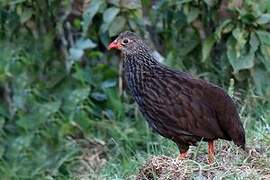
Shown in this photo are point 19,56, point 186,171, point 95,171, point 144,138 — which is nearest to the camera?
point 186,171

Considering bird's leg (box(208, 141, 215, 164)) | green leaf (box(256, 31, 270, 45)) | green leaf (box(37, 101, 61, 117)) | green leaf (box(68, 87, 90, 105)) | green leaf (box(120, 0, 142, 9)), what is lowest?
green leaf (box(37, 101, 61, 117))

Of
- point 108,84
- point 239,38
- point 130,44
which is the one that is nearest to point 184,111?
point 130,44

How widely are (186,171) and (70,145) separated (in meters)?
2.91

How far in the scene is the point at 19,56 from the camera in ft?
29.7

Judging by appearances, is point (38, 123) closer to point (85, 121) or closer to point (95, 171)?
point (85, 121)

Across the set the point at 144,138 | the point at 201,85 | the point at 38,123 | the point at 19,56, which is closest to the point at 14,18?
the point at 19,56

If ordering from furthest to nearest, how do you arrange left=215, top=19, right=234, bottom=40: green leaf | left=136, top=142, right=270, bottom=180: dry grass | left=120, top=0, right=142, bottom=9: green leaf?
left=120, top=0, right=142, bottom=9: green leaf
left=215, top=19, right=234, bottom=40: green leaf
left=136, top=142, right=270, bottom=180: dry grass

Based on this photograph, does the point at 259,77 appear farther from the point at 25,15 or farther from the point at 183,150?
the point at 25,15

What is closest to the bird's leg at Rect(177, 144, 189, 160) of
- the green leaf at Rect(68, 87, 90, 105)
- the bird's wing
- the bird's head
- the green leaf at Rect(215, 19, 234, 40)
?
the bird's wing

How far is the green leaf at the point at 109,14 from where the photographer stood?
8.17 meters

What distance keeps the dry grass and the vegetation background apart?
4.95 feet

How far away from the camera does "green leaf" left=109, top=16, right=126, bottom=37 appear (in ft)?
27.1

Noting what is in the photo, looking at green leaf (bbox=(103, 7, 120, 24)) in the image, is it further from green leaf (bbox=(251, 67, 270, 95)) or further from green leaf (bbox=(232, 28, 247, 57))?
green leaf (bbox=(251, 67, 270, 95))

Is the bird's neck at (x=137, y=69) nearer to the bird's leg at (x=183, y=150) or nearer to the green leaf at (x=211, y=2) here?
the bird's leg at (x=183, y=150)
